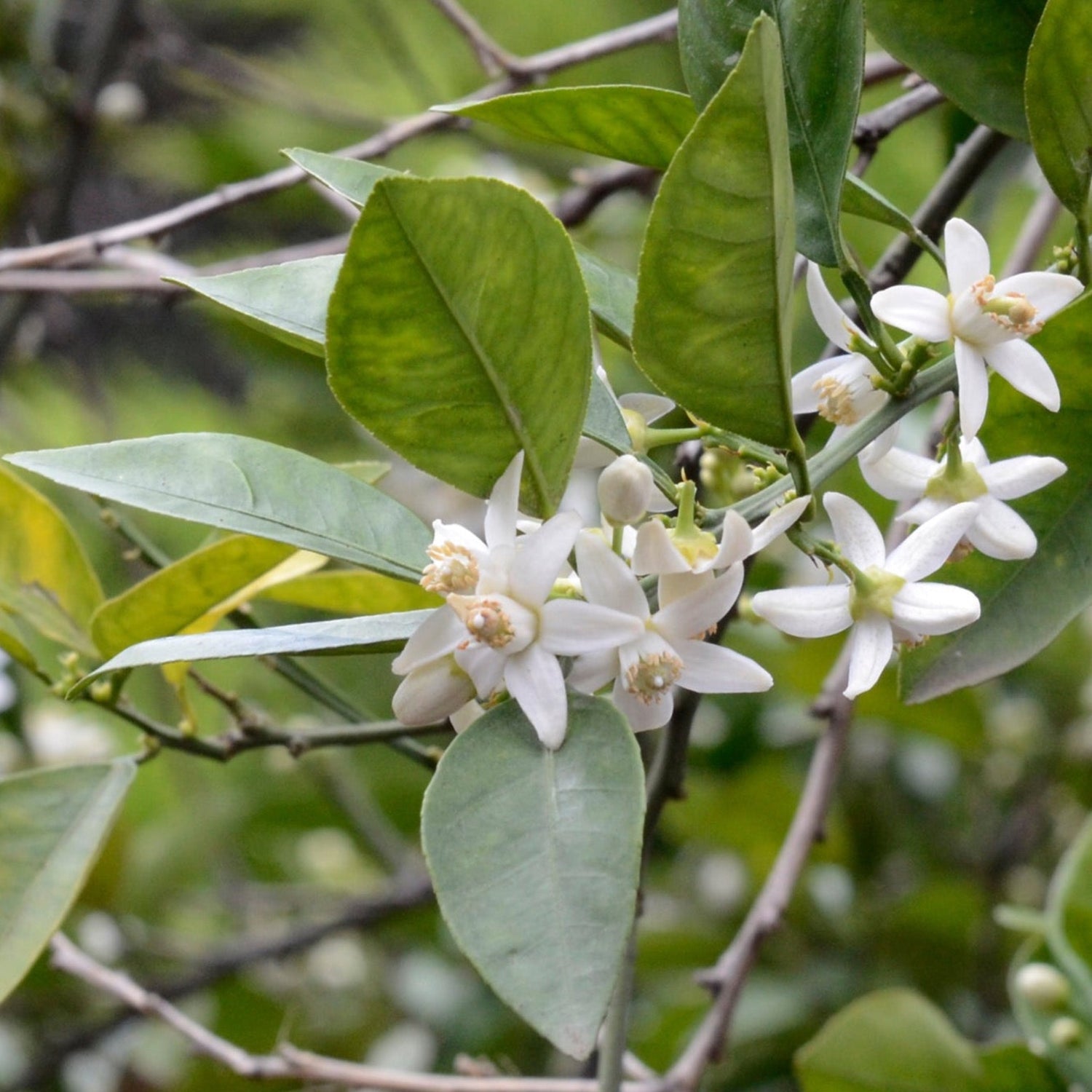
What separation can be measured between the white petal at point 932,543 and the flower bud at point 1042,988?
57 centimetres

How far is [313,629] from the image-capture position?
0.49 meters

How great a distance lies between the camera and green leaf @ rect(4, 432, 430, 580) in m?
0.52

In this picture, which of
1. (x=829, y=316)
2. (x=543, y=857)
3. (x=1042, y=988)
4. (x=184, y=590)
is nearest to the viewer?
(x=543, y=857)

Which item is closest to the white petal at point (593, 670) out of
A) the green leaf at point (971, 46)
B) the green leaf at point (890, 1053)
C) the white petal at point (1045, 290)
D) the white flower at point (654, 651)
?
the white flower at point (654, 651)

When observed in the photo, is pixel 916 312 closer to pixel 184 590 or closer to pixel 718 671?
pixel 718 671

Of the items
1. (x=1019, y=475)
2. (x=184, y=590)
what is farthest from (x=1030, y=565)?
(x=184, y=590)

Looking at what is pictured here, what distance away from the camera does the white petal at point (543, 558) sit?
470 millimetres

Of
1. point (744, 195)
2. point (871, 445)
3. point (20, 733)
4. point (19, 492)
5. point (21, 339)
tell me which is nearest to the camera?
point (744, 195)

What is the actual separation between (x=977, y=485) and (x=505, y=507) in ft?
0.67

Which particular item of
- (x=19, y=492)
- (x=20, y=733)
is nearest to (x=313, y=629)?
(x=19, y=492)

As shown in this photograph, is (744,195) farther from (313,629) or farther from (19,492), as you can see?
(19,492)

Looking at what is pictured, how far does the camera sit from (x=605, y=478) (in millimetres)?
490

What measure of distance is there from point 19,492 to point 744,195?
513 millimetres

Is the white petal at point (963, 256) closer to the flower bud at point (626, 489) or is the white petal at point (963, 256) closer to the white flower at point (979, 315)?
the white flower at point (979, 315)
